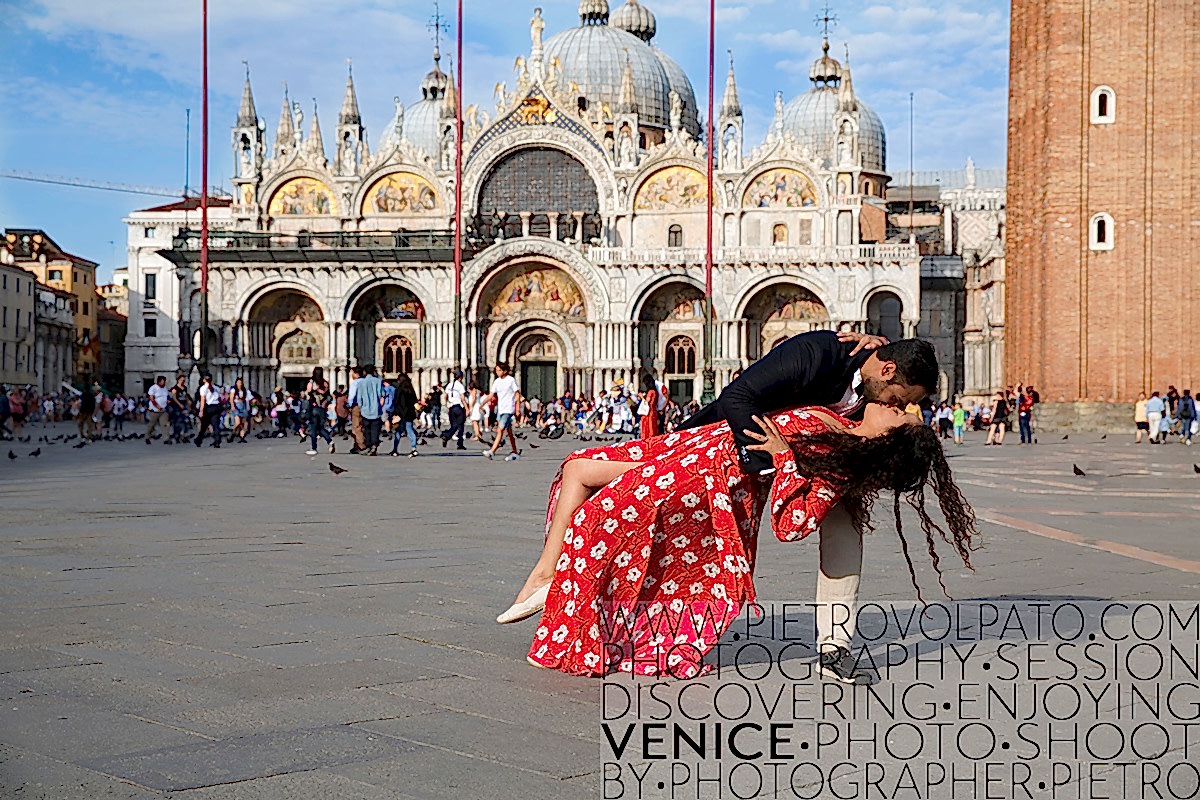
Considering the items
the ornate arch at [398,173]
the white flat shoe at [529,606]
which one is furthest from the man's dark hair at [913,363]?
the ornate arch at [398,173]

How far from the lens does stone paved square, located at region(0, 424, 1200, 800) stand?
11.1ft

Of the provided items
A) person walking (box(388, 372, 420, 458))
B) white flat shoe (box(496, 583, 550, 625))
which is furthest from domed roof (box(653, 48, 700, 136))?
white flat shoe (box(496, 583, 550, 625))

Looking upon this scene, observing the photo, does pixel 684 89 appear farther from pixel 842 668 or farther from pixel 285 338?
pixel 842 668

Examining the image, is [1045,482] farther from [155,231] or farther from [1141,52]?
[155,231]

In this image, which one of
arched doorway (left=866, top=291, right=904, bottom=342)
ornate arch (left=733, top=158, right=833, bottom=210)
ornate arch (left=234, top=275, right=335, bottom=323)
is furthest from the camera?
ornate arch (left=234, top=275, right=335, bottom=323)

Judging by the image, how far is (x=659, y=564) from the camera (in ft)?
14.9

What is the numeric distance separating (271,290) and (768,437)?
44.8 meters

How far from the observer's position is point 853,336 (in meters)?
4.54

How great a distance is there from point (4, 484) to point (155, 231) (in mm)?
51520

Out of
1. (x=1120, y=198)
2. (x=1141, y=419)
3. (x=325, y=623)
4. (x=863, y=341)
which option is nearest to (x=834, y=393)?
(x=863, y=341)

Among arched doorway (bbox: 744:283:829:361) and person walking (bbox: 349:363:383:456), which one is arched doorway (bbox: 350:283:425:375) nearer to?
arched doorway (bbox: 744:283:829:361)

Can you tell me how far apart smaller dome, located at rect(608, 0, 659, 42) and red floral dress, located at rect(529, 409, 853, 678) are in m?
57.6

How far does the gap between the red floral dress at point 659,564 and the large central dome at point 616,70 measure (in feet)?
161

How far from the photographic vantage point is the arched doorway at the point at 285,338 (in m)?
47.8
